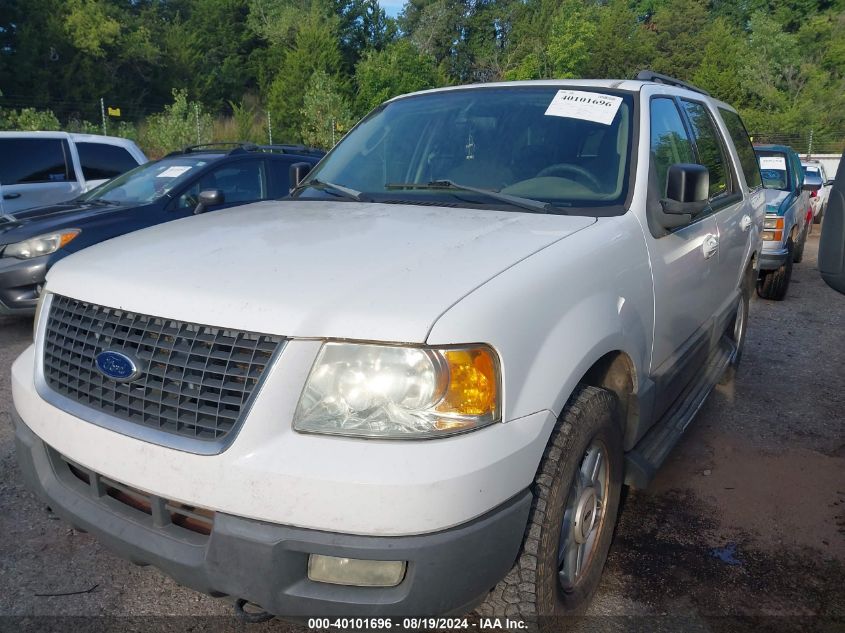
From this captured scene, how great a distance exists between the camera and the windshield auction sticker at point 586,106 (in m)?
3.09

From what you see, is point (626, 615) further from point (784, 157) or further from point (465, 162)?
point (784, 157)

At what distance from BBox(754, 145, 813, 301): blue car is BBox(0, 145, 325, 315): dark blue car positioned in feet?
17.0

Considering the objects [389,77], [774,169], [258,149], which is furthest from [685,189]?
[389,77]

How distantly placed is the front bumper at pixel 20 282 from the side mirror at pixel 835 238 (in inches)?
222

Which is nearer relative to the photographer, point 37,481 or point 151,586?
point 37,481

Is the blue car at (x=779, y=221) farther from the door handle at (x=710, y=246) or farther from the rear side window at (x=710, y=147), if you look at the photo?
the door handle at (x=710, y=246)

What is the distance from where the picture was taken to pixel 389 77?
42.5 m

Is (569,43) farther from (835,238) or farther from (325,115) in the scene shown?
(835,238)

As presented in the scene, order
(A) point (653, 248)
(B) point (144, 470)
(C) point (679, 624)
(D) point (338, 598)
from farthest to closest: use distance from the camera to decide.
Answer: (A) point (653, 248), (C) point (679, 624), (B) point (144, 470), (D) point (338, 598)

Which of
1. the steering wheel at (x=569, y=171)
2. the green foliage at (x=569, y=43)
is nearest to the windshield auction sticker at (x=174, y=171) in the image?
the steering wheel at (x=569, y=171)

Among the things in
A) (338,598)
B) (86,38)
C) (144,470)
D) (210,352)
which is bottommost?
(338,598)

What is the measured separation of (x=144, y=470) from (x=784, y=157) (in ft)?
32.6

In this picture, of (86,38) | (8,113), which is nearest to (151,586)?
(8,113)

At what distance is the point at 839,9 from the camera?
5272cm
